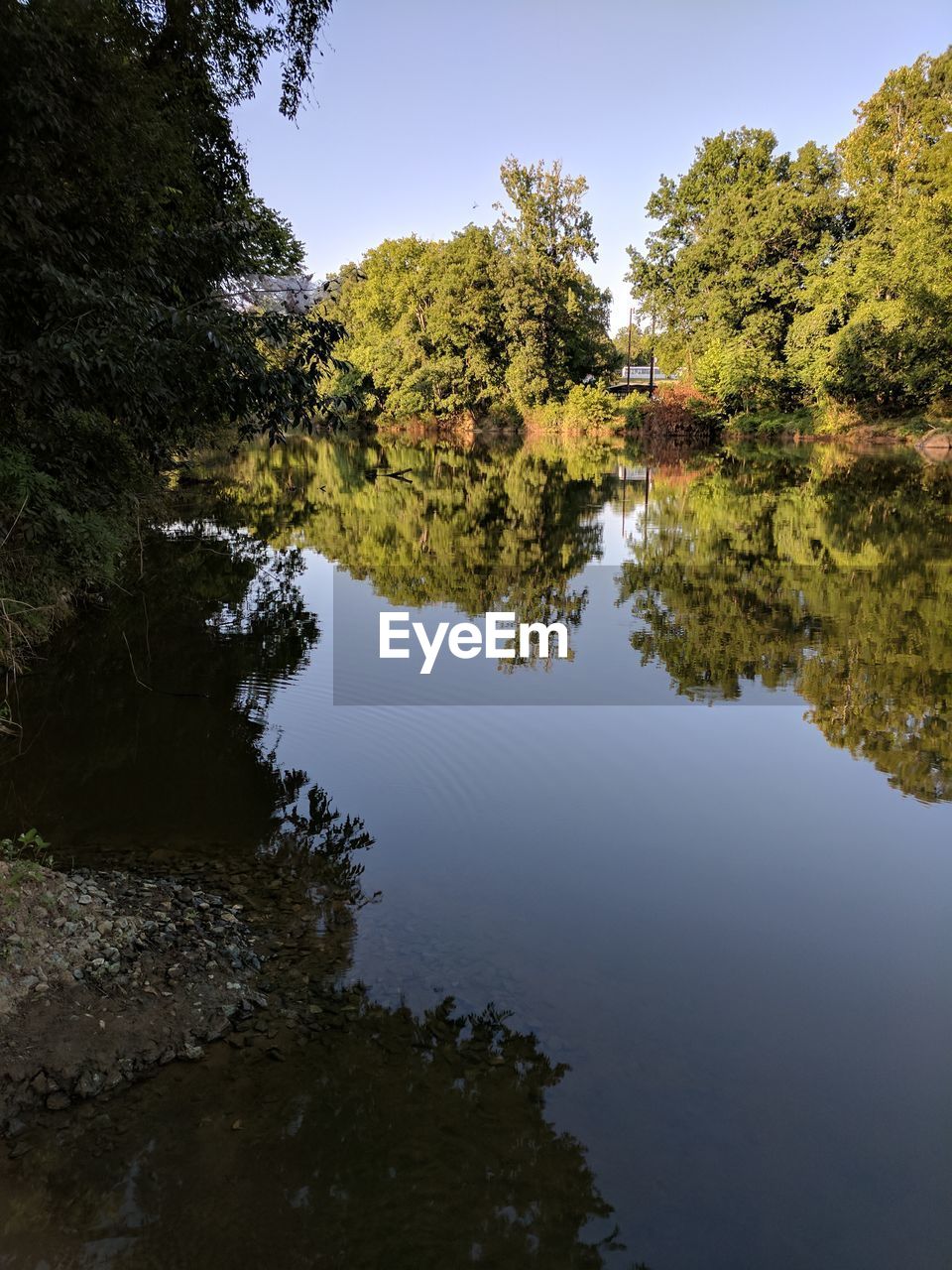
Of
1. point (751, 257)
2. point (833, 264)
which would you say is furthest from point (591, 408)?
point (833, 264)

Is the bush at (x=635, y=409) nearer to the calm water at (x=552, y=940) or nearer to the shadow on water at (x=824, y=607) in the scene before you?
the shadow on water at (x=824, y=607)

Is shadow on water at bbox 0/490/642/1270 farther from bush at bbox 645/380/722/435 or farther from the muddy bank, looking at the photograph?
bush at bbox 645/380/722/435

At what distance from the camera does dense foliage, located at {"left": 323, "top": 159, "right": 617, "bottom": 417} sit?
69438mm

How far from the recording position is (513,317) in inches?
2734

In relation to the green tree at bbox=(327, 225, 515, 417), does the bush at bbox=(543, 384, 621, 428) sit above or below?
below

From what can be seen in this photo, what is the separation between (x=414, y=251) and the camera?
300 ft

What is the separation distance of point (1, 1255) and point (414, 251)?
3828 inches

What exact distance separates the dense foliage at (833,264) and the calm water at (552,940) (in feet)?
134

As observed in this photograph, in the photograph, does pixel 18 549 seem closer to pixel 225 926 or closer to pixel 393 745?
pixel 393 745

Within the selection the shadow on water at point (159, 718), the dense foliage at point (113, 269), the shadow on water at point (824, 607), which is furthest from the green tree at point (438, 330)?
the dense foliage at point (113, 269)

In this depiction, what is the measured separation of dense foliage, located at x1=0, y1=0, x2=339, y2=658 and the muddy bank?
362 cm

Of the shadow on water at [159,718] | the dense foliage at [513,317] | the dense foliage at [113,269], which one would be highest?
the dense foliage at [513,317]

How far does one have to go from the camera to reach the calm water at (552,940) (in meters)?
4.20

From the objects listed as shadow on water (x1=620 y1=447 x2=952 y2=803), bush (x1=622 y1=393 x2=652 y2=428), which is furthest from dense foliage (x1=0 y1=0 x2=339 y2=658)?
bush (x1=622 y1=393 x2=652 y2=428)
